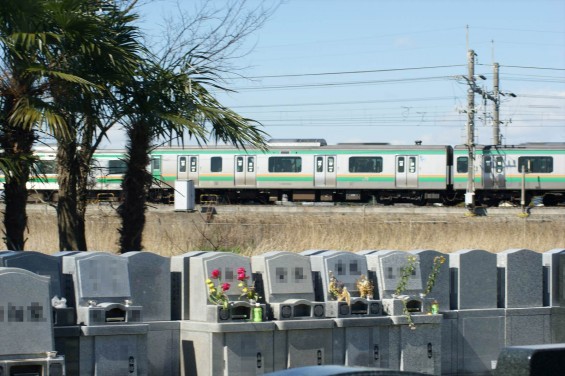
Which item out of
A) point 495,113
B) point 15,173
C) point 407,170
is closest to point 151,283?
point 15,173

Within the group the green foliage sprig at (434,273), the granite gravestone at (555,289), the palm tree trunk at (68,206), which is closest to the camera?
the green foliage sprig at (434,273)

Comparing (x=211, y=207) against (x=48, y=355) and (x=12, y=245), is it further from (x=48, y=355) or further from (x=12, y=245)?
(x=48, y=355)

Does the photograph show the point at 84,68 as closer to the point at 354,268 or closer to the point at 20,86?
the point at 20,86

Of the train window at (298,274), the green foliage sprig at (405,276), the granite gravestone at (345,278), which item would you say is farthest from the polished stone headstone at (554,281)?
the train window at (298,274)

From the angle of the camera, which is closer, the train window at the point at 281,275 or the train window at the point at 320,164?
the train window at the point at 281,275

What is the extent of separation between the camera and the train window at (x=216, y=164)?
5109 cm

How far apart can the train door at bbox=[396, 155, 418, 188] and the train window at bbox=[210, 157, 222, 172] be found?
28.8ft

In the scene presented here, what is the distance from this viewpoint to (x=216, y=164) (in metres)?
51.1

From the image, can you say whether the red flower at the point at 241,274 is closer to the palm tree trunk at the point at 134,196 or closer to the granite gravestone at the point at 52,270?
the granite gravestone at the point at 52,270

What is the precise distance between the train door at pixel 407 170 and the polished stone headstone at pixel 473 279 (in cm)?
3619

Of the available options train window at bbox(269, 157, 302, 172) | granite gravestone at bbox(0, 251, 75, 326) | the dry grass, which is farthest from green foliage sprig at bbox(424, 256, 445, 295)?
train window at bbox(269, 157, 302, 172)

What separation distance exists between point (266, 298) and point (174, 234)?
17.8 m

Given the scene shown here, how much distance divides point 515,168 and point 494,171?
0.99 metres

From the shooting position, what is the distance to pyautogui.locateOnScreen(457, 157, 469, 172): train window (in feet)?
161
